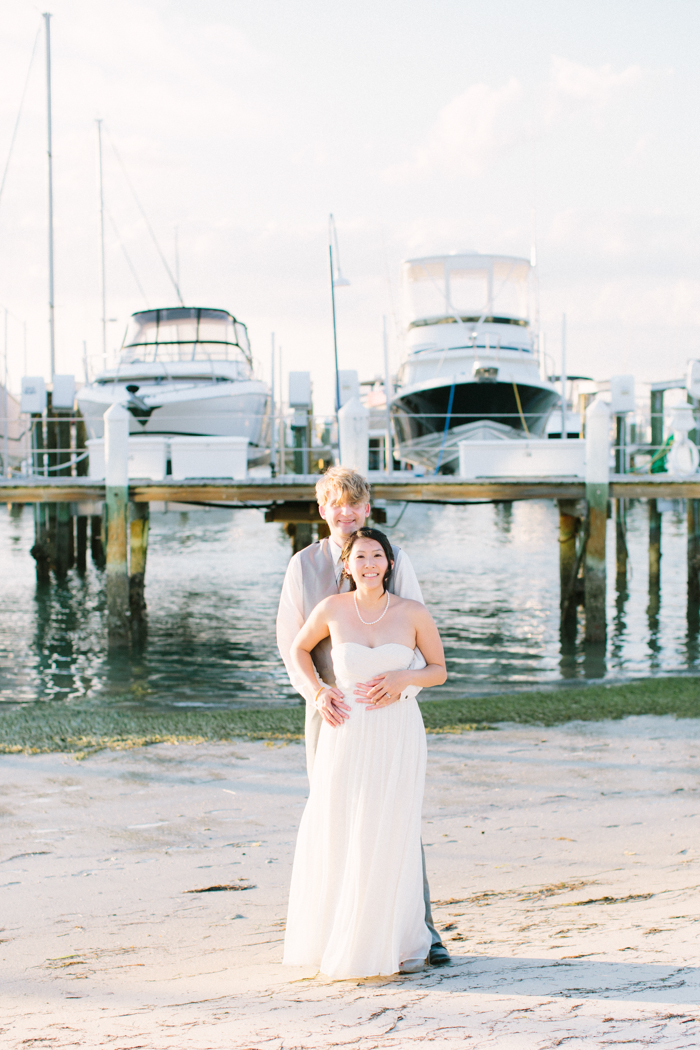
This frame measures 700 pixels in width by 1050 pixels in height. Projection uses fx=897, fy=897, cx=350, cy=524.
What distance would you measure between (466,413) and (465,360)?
1.86 m

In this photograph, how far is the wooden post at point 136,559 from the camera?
13.4 metres

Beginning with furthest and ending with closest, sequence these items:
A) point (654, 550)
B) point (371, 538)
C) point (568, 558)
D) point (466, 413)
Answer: point (654, 550), point (466, 413), point (568, 558), point (371, 538)

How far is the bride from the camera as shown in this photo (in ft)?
9.94

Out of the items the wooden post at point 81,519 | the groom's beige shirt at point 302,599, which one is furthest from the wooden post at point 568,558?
the groom's beige shirt at point 302,599

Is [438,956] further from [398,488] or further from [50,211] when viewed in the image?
[50,211]

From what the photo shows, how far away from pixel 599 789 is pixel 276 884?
8.17 ft

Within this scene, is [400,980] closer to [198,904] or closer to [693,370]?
[198,904]

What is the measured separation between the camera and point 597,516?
12516mm

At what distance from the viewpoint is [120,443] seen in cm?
1224

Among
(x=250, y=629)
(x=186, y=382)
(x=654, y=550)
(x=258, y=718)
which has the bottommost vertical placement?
Result: (x=250, y=629)

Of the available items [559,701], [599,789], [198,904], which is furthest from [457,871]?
[559,701]

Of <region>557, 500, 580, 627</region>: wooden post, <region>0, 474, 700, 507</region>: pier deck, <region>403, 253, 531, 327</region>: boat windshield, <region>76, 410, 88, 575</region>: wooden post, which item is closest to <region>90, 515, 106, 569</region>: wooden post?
<region>76, 410, 88, 575</region>: wooden post

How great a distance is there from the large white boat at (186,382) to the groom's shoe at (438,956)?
40.5ft

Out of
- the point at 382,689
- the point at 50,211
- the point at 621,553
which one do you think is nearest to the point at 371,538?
the point at 382,689
